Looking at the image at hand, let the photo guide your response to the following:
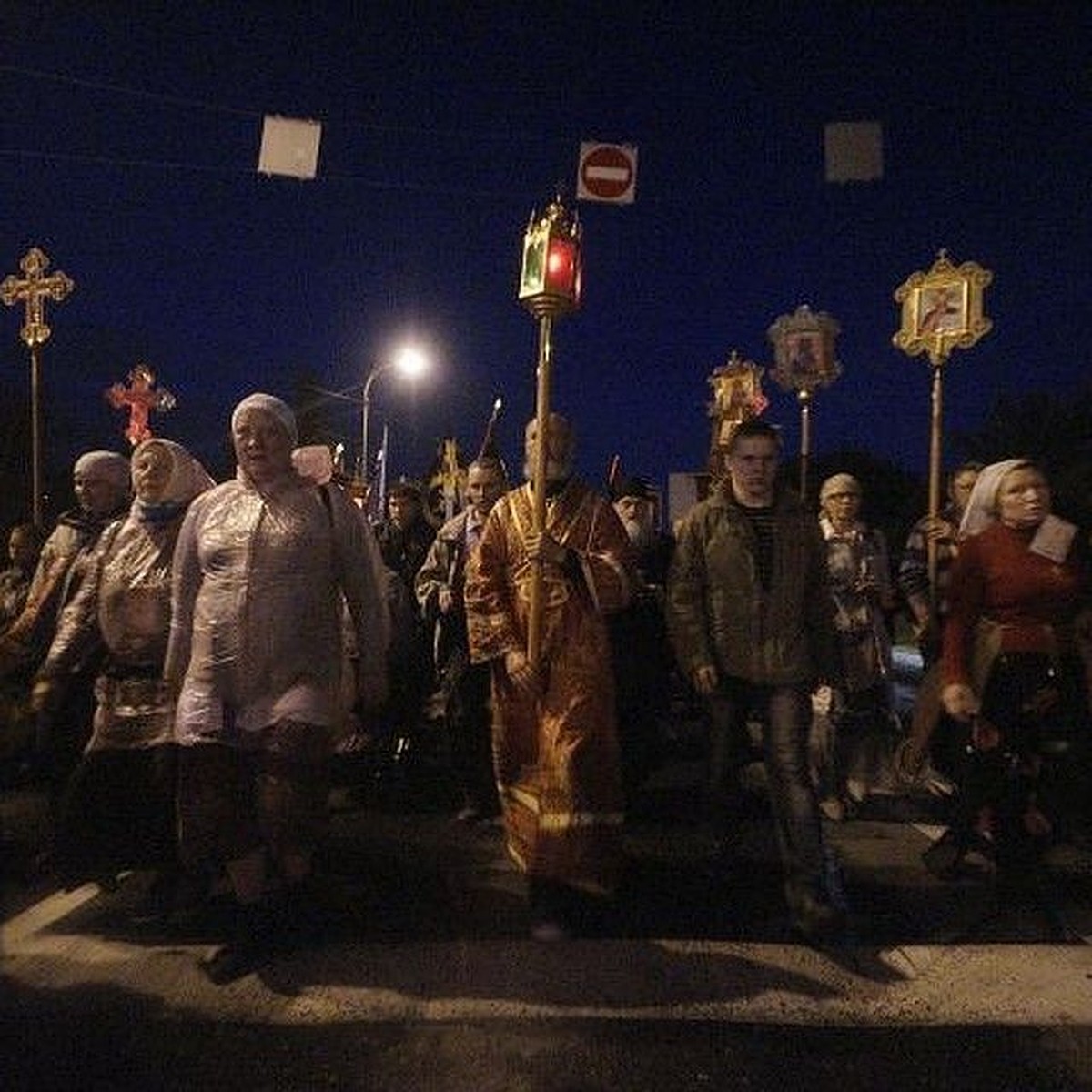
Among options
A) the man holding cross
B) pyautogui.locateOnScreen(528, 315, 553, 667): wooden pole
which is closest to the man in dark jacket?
the man holding cross

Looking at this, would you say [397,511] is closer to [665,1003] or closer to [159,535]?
[159,535]

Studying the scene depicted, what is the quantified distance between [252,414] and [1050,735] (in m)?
3.52

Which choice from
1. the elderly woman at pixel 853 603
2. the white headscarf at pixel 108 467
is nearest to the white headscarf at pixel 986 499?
the elderly woman at pixel 853 603

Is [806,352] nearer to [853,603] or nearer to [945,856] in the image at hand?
[853,603]

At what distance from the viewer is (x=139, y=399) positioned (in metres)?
11.2

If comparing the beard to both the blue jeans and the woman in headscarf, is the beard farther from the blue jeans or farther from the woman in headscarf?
the woman in headscarf

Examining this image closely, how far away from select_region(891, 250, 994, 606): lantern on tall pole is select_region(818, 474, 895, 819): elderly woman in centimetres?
90

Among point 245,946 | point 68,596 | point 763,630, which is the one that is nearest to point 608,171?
point 763,630

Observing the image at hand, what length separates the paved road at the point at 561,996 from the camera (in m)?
3.18

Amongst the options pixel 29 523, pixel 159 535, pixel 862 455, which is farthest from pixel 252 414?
pixel 862 455

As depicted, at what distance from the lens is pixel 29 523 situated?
8.91m

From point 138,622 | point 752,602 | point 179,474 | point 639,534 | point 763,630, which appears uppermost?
point 639,534

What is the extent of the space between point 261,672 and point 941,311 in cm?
514

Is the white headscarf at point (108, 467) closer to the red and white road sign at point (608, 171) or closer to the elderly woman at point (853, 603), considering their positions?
the elderly woman at point (853, 603)
